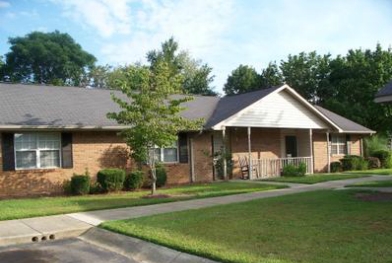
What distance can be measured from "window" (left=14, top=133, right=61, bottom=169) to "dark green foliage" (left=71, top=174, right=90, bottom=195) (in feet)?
3.74

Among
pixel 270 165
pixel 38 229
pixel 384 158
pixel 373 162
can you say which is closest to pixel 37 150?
pixel 38 229

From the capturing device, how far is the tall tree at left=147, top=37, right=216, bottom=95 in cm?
5272

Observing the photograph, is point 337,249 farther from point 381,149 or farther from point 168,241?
point 381,149

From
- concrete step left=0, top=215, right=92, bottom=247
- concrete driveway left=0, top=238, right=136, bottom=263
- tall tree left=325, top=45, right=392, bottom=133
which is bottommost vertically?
concrete driveway left=0, top=238, right=136, bottom=263

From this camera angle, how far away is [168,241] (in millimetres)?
8594

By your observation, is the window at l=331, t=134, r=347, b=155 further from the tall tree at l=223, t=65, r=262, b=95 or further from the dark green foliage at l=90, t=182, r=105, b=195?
the tall tree at l=223, t=65, r=262, b=95

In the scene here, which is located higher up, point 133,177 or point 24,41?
→ point 24,41

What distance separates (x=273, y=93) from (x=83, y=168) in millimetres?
10335

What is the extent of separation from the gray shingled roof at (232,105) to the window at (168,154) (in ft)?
5.94

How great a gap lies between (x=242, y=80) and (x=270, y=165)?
1119 inches

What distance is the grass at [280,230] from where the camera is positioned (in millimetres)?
7238

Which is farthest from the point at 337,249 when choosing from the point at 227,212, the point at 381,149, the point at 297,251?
the point at 381,149

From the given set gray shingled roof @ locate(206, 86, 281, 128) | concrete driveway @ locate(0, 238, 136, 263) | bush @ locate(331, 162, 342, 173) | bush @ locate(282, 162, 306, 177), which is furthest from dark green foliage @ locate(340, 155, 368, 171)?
concrete driveway @ locate(0, 238, 136, 263)

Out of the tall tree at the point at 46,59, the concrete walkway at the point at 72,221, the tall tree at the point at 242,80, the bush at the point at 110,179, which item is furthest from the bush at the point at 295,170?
the tall tree at the point at 46,59
